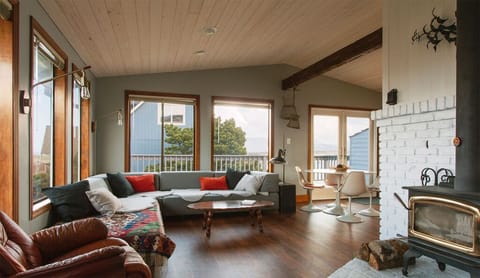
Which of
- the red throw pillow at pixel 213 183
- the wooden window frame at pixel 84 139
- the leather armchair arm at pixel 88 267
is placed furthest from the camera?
the red throw pillow at pixel 213 183

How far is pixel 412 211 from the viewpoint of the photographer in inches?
101

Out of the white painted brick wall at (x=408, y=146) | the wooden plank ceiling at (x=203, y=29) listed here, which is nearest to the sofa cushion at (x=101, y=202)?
the wooden plank ceiling at (x=203, y=29)

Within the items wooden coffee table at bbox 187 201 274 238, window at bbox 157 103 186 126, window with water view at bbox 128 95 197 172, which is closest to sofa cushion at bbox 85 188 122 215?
wooden coffee table at bbox 187 201 274 238

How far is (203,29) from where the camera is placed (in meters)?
3.57

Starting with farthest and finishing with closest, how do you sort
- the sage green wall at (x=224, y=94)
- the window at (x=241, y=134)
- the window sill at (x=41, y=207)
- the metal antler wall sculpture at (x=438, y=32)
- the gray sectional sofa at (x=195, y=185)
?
the window at (x=241, y=134), the sage green wall at (x=224, y=94), the gray sectional sofa at (x=195, y=185), the metal antler wall sculpture at (x=438, y=32), the window sill at (x=41, y=207)

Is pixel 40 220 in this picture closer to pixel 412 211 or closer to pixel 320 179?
pixel 412 211

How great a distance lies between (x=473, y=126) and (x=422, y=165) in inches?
32.9

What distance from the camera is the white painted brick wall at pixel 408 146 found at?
268 centimetres

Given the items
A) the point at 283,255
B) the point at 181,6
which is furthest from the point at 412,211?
the point at 181,6

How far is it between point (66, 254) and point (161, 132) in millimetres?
3860

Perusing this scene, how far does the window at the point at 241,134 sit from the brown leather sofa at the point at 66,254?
12.5 ft

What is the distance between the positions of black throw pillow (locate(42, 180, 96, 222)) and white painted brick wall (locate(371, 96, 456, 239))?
332 centimetres

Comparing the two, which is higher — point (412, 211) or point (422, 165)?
point (422, 165)

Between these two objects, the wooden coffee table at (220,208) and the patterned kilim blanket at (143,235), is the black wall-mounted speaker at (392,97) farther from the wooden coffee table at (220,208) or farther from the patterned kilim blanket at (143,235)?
the patterned kilim blanket at (143,235)
